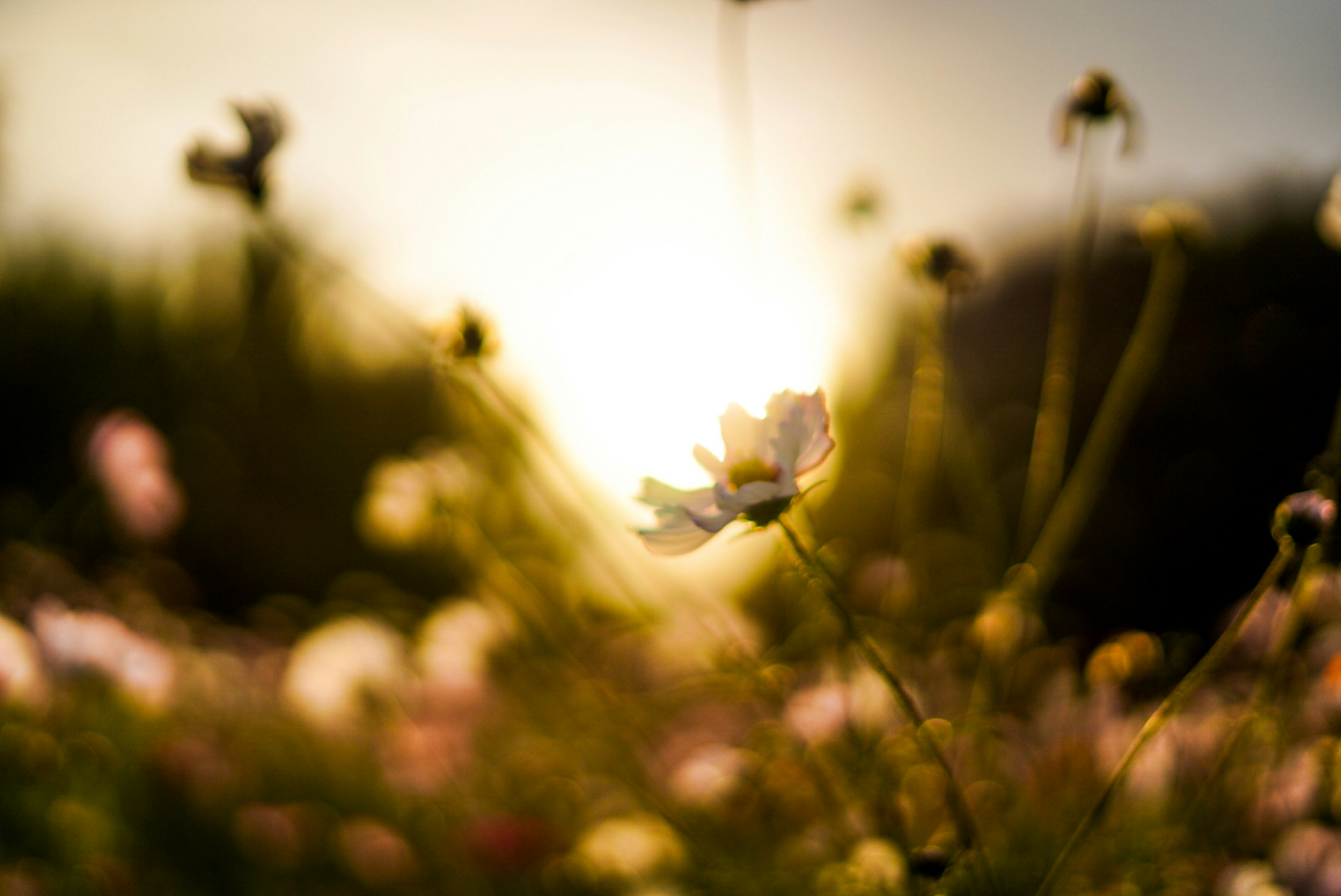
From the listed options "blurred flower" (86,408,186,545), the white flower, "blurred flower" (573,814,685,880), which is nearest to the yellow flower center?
the white flower

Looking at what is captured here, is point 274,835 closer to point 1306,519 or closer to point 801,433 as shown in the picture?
point 801,433

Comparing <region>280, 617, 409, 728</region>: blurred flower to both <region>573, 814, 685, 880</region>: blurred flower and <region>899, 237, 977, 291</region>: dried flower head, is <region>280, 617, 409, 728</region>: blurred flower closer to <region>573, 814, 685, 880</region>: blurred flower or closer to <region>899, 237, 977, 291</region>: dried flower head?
<region>573, 814, 685, 880</region>: blurred flower

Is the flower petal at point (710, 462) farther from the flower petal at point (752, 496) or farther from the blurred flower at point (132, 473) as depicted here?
the blurred flower at point (132, 473)

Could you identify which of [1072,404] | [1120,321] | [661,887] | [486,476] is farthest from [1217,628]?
[486,476]

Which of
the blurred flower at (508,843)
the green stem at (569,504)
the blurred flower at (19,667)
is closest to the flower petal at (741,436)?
the green stem at (569,504)

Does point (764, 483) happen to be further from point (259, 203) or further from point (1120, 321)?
point (1120, 321)
